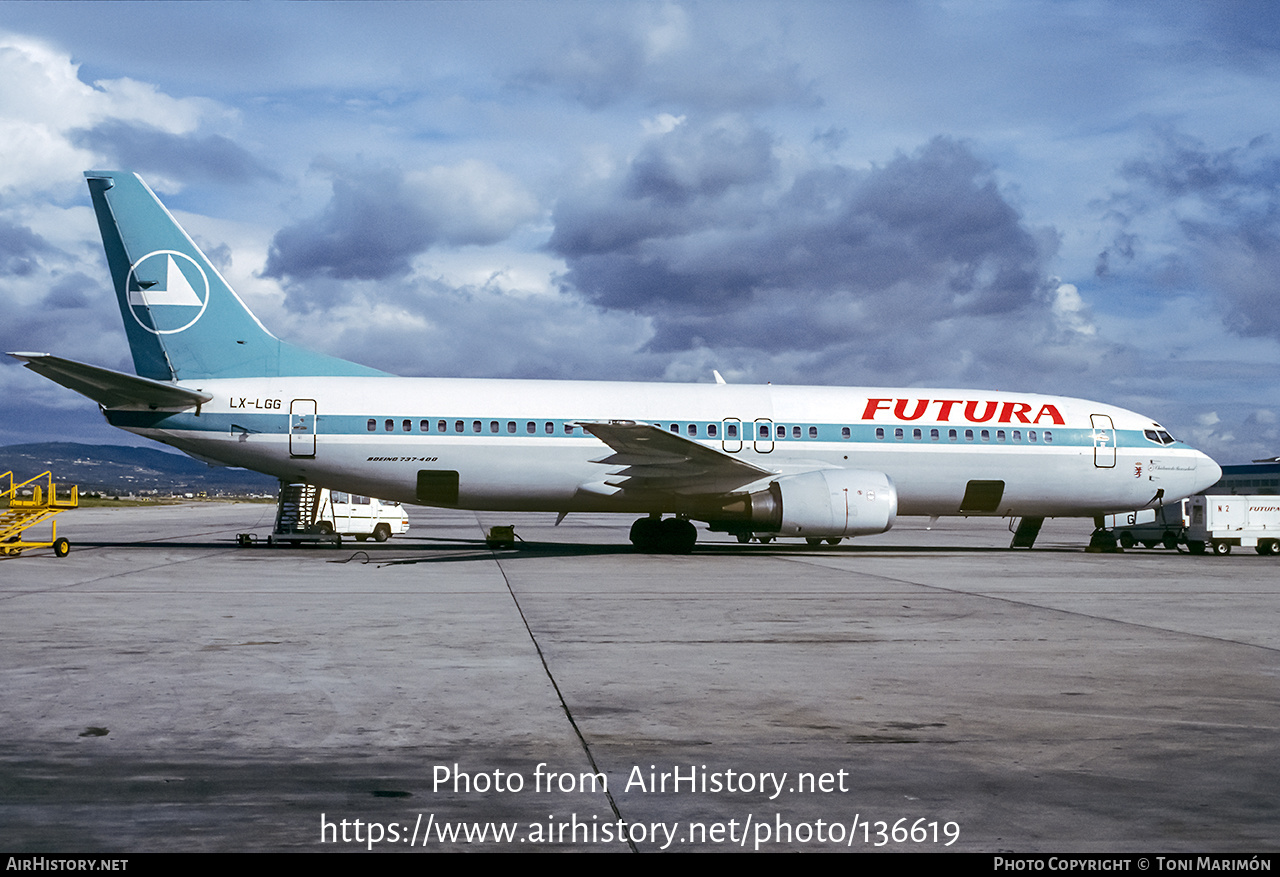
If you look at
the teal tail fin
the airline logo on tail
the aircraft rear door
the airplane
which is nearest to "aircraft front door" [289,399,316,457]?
the airplane

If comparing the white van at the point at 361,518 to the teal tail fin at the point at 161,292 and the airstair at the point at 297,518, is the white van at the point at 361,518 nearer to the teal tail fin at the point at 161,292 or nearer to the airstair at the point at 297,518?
the airstair at the point at 297,518

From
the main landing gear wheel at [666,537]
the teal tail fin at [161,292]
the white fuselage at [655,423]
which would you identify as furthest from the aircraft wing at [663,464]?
the teal tail fin at [161,292]

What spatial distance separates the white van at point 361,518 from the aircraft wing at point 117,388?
5.80 m

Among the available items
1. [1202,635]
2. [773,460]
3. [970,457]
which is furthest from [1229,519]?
[1202,635]

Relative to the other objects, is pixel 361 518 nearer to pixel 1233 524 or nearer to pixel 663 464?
pixel 663 464

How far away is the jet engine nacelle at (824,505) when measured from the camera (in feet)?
72.4

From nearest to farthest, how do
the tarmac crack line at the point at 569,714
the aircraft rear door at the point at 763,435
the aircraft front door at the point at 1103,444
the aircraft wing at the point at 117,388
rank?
the tarmac crack line at the point at 569,714 → the aircraft wing at the point at 117,388 → the aircraft rear door at the point at 763,435 → the aircraft front door at the point at 1103,444

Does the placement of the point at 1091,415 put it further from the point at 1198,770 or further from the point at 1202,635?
the point at 1198,770

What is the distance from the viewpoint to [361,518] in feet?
100

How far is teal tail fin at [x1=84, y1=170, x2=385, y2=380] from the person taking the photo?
23438 mm

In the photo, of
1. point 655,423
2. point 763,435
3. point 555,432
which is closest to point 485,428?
point 555,432

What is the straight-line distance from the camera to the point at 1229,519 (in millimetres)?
27578

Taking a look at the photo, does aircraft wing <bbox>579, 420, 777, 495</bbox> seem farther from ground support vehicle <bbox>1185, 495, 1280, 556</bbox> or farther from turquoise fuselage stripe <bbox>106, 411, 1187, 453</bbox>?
ground support vehicle <bbox>1185, 495, 1280, 556</bbox>

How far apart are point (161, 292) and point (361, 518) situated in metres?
9.53
